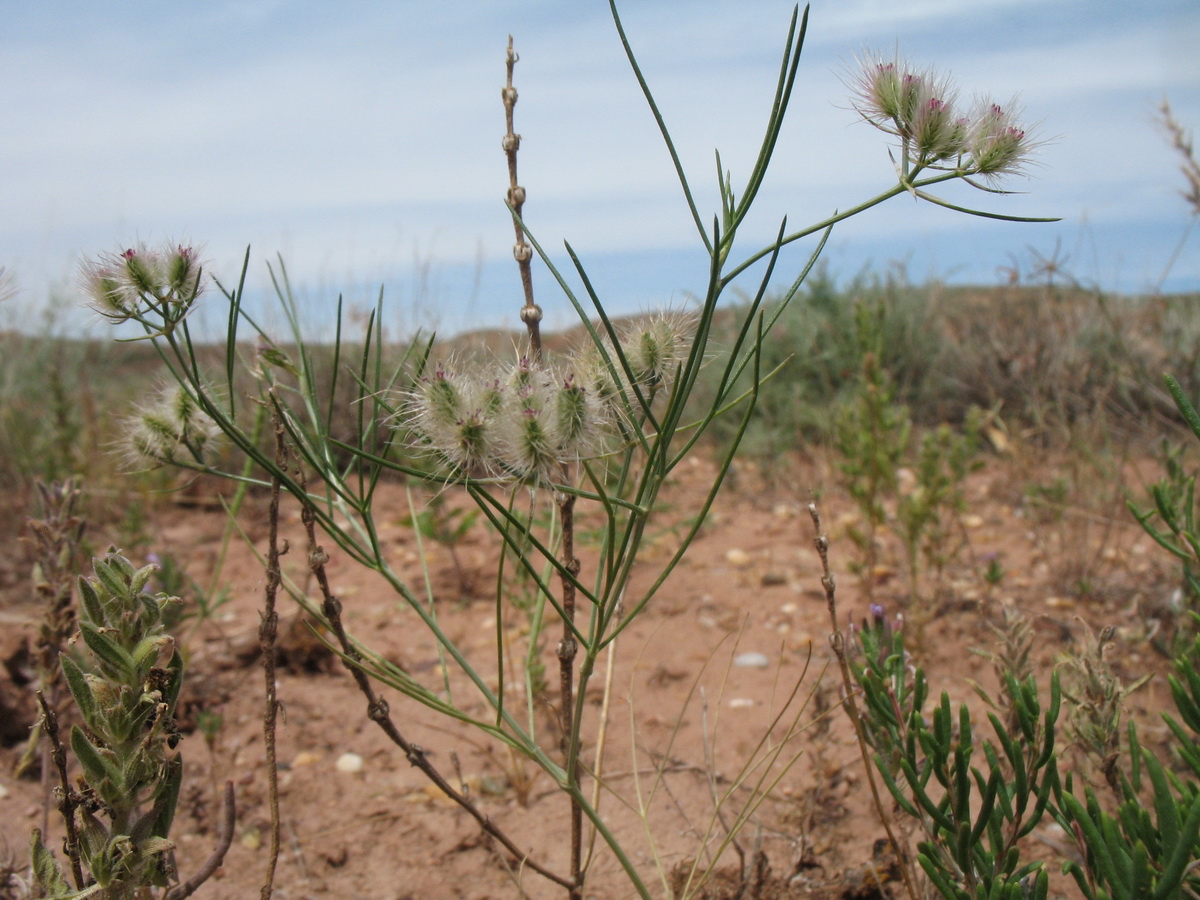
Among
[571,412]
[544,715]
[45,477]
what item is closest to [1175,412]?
[544,715]

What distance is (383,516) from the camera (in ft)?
16.3

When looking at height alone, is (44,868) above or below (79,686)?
below

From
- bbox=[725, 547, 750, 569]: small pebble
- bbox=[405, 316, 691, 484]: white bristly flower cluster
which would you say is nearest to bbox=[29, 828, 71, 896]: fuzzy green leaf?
bbox=[405, 316, 691, 484]: white bristly flower cluster

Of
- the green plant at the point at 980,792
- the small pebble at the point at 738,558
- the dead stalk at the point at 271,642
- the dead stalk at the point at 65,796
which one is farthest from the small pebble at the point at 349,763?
the small pebble at the point at 738,558

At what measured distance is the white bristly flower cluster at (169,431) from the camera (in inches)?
54.2

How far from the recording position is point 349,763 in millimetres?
2490

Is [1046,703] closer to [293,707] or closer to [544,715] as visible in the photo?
[544,715]

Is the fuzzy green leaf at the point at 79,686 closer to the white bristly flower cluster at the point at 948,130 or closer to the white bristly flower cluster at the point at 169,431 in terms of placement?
the white bristly flower cluster at the point at 169,431

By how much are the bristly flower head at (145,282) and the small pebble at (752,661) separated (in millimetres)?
2221

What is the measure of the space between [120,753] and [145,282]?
23.7 inches

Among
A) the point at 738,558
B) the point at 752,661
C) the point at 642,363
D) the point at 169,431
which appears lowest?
the point at 752,661

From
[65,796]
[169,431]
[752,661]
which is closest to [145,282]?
[169,431]

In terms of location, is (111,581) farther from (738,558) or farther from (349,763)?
(738,558)

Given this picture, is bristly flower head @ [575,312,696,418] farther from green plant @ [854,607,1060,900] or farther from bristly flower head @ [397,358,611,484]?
green plant @ [854,607,1060,900]
